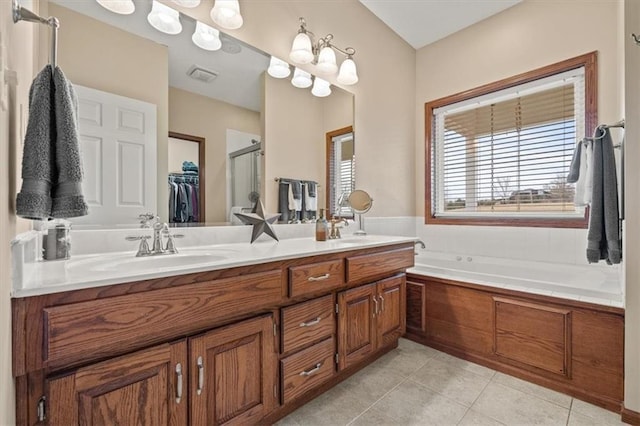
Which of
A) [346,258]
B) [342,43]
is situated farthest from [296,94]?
[346,258]

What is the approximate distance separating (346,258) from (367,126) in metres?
1.47

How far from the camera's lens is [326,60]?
7.09 feet

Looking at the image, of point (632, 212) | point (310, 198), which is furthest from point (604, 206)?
point (310, 198)

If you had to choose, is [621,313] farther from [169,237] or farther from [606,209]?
[169,237]

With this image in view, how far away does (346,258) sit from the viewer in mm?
1624

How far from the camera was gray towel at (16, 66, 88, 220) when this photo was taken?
0.78m

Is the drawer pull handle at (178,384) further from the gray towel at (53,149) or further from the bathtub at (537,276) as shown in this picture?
the bathtub at (537,276)

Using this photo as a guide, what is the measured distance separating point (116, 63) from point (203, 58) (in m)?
0.44

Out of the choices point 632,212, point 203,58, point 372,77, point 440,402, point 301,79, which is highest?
point 372,77

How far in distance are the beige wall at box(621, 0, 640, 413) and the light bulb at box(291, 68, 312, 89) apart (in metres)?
1.73

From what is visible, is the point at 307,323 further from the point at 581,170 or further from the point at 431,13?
the point at 431,13

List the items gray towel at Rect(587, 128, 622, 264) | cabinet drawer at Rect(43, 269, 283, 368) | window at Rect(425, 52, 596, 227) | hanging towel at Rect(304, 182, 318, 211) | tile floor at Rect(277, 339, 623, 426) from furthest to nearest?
window at Rect(425, 52, 596, 227)
hanging towel at Rect(304, 182, 318, 211)
gray towel at Rect(587, 128, 622, 264)
tile floor at Rect(277, 339, 623, 426)
cabinet drawer at Rect(43, 269, 283, 368)

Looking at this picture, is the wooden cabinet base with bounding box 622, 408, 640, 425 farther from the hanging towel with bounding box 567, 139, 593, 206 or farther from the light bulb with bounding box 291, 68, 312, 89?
the light bulb with bounding box 291, 68, 312, 89

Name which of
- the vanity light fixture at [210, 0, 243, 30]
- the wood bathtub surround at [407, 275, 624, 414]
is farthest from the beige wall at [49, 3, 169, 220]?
the wood bathtub surround at [407, 275, 624, 414]
